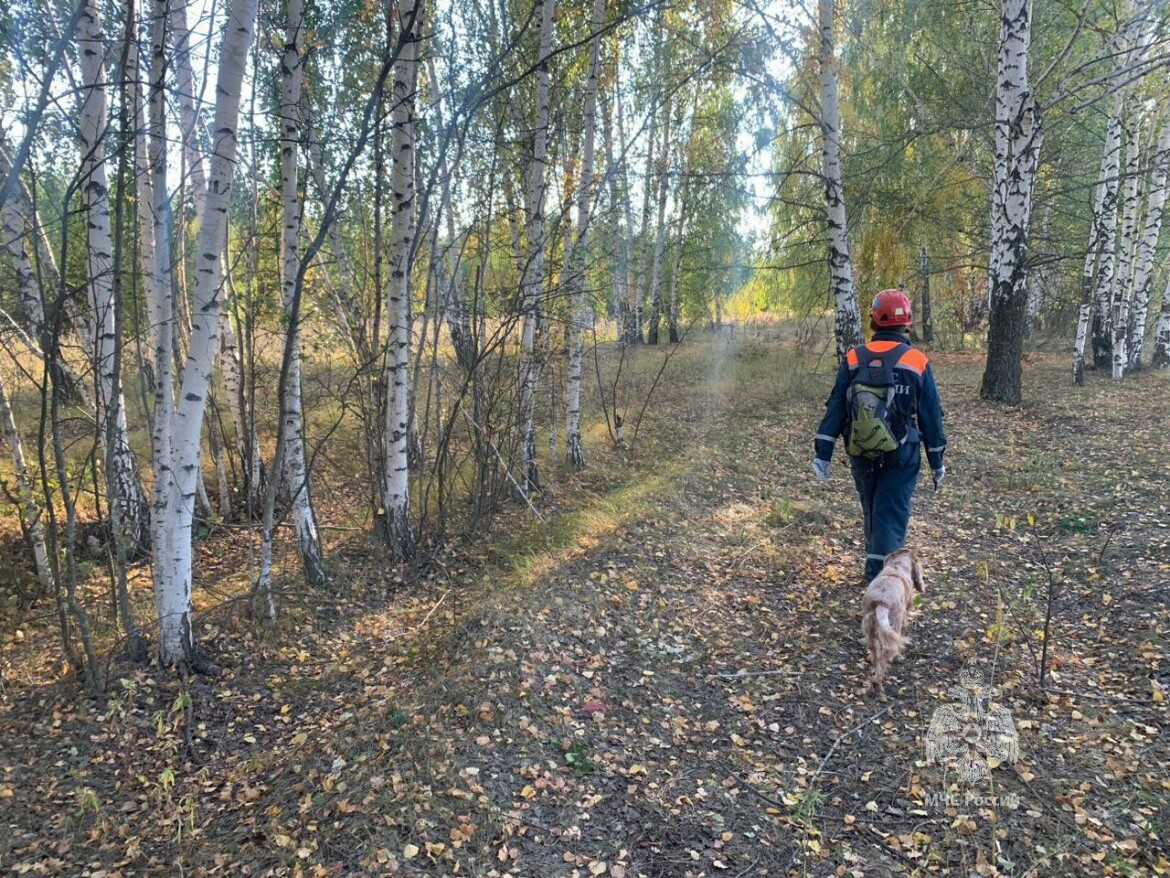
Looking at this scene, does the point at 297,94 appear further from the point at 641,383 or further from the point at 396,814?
the point at 641,383

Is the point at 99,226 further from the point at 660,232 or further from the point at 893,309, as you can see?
the point at 660,232

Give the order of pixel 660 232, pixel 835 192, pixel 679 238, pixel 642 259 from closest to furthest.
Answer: pixel 835 192
pixel 660 232
pixel 679 238
pixel 642 259

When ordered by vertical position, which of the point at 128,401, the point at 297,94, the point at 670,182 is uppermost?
the point at 670,182

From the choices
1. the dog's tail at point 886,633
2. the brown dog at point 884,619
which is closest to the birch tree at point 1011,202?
the brown dog at point 884,619

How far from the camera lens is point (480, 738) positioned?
337 centimetres

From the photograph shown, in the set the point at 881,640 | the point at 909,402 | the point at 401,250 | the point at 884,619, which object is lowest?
the point at 881,640

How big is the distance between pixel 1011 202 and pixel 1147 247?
5548 millimetres

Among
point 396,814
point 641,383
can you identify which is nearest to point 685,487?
point 396,814

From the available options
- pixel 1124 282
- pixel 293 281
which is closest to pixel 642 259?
pixel 1124 282

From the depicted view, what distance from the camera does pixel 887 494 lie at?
4.31m

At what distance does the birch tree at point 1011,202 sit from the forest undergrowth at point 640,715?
159 inches

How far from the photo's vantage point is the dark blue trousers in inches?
167

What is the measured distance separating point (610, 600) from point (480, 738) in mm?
1712

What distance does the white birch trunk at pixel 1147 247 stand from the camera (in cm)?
1134
